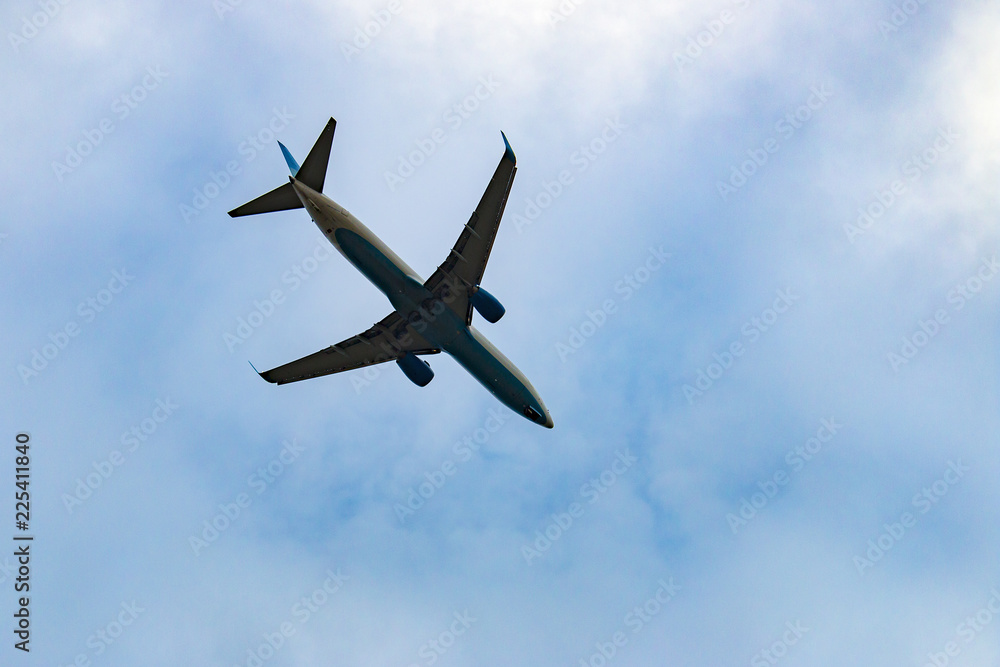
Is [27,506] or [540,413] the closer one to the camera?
[27,506]

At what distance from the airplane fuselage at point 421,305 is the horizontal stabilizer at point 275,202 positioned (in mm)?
1098

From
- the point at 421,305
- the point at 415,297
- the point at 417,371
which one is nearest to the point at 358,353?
the point at 417,371

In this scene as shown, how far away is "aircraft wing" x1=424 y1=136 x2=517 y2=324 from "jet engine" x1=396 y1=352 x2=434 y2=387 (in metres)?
4.99

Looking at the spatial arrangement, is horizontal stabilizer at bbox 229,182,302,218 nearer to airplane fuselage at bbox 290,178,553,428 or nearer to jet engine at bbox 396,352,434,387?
airplane fuselage at bbox 290,178,553,428

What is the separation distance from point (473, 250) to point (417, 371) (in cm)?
979

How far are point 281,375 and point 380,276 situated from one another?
12038mm

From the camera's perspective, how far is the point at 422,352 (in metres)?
52.3

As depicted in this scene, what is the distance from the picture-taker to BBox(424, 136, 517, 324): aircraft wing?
43.1m

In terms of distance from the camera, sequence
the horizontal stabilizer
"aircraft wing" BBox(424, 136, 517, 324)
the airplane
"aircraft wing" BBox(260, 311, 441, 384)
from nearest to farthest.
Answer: "aircraft wing" BBox(424, 136, 517, 324), the airplane, the horizontal stabilizer, "aircraft wing" BBox(260, 311, 441, 384)

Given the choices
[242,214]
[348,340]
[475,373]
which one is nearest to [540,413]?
[475,373]

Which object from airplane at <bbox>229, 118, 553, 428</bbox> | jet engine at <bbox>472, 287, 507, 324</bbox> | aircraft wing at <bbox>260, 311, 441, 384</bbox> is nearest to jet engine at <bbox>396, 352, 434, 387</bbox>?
airplane at <bbox>229, 118, 553, 428</bbox>

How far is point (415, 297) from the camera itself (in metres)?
46.8

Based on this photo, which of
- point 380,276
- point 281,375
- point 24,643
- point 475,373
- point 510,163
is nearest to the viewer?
point 24,643

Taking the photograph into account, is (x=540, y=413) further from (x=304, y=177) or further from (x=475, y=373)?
(x=304, y=177)
